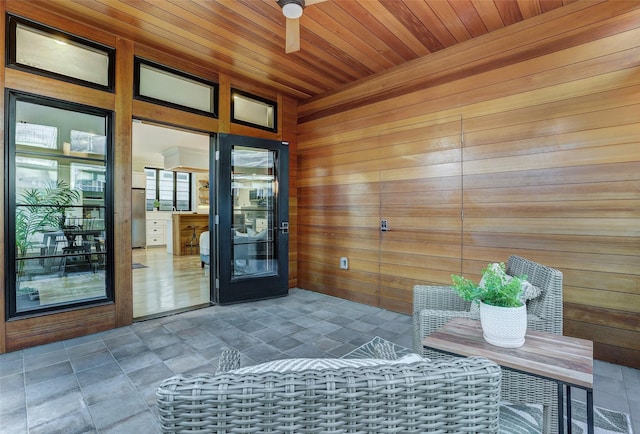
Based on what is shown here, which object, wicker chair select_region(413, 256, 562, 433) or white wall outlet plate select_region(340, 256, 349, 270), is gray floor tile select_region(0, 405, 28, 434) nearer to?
wicker chair select_region(413, 256, 562, 433)

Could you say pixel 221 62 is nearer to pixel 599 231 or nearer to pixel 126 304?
pixel 126 304

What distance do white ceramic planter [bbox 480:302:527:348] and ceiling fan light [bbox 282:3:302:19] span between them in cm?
232

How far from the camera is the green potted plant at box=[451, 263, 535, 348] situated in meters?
1.32

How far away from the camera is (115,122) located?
3178 mm

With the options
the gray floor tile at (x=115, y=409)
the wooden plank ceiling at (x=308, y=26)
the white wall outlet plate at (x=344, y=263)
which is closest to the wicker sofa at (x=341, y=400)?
the gray floor tile at (x=115, y=409)

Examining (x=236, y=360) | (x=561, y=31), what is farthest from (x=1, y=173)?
(x=561, y=31)

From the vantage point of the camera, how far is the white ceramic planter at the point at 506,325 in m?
1.31

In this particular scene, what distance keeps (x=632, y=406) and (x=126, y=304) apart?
13.7 ft

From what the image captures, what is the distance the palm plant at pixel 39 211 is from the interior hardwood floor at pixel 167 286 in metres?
1.24

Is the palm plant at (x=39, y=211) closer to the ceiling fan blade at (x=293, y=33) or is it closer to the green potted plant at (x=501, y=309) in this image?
the ceiling fan blade at (x=293, y=33)

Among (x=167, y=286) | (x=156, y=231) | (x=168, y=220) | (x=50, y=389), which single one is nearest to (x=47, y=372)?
(x=50, y=389)

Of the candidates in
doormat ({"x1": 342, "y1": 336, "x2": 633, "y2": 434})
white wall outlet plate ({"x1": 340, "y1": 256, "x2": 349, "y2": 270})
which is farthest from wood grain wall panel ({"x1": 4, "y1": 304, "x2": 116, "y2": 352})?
doormat ({"x1": 342, "y1": 336, "x2": 633, "y2": 434})

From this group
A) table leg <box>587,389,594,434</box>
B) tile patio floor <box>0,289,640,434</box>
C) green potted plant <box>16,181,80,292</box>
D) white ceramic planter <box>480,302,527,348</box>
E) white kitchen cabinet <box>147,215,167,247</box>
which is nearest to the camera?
table leg <box>587,389,594,434</box>

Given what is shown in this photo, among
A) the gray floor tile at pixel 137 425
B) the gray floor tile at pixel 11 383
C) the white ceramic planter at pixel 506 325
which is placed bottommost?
the gray floor tile at pixel 137 425
